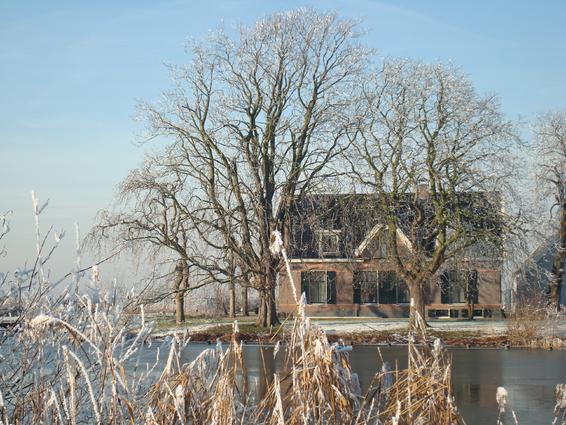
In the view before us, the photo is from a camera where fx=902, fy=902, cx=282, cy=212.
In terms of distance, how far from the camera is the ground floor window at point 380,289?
140 ft

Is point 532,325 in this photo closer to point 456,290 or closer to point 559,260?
point 559,260

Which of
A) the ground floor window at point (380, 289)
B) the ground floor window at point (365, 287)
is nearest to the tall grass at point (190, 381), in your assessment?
the ground floor window at point (365, 287)

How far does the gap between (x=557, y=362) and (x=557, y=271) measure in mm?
20569

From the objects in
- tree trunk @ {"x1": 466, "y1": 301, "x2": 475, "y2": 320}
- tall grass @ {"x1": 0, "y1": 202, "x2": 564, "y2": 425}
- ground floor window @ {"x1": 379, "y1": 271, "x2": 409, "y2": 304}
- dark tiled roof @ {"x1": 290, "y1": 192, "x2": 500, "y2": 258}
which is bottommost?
tree trunk @ {"x1": 466, "y1": 301, "x2": 475, "y2": 320}

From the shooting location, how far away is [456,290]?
141 ft

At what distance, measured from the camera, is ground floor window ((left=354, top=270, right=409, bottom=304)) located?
4256 cm

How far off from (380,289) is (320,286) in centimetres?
292

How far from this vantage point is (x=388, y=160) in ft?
115

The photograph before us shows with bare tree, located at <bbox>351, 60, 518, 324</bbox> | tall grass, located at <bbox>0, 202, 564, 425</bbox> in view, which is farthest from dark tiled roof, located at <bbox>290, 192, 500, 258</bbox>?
tall grass, located at <bbox>0, 202, 564, 425</bbox>

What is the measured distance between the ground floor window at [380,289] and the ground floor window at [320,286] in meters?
1.17

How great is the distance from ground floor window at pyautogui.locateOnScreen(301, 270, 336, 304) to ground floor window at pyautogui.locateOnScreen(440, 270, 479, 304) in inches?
208

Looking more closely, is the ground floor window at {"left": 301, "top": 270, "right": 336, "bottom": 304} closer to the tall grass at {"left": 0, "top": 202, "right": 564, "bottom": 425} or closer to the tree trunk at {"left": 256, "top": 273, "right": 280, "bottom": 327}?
the tree trunk at {"left": 256, "top": 273, "right": 280, "bottom": 327}

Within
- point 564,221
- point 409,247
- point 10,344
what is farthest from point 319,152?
point 10,344

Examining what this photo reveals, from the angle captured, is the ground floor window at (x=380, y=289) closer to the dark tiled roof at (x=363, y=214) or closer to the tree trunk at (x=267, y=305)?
the dark tiled roof at (x=363, y=214)
